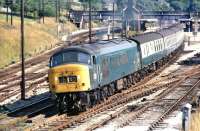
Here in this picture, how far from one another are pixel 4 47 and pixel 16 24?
734 inches

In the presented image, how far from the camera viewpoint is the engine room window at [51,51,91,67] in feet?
90.4

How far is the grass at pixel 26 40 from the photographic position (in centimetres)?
6288

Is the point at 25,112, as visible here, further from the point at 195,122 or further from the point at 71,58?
the point at 195,122

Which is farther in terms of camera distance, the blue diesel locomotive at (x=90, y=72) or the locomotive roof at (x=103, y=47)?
the locomotive roof at (x=103, y=47)

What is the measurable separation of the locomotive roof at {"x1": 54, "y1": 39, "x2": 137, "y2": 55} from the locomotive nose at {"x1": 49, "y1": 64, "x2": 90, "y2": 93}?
1.15m

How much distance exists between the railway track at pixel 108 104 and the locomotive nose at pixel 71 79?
1300 millimetres

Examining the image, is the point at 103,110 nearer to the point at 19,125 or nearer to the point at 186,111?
the point at 19,125

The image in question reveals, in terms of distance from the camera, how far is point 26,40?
74.0 meters

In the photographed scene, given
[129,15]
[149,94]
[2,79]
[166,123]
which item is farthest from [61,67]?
[129,15]

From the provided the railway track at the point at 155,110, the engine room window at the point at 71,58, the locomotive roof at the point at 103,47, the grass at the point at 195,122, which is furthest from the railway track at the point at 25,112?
the grass at the point at 195,122

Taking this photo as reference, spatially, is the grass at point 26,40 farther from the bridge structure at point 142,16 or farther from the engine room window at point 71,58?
the bridge structure at point 142,16

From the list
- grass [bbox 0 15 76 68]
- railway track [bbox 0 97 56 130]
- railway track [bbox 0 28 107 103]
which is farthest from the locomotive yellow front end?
grass [bbox 0 15 76 68]

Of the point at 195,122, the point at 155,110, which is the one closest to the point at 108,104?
the point at 155,110

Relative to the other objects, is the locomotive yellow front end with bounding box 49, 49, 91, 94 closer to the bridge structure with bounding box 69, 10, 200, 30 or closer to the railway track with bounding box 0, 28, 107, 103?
the railway track with bounding box 0, 28, 107, 103
